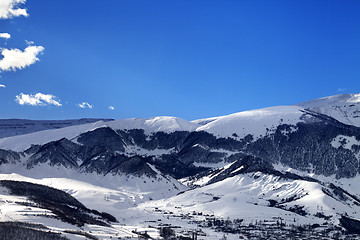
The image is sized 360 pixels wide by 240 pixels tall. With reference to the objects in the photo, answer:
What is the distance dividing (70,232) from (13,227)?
24918 millimetres

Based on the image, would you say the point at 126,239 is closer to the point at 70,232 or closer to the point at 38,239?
the point at 70,232

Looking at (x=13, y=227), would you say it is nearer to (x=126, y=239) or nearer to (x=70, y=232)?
(x=70, y=232)

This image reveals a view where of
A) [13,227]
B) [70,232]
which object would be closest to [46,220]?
[70,232]

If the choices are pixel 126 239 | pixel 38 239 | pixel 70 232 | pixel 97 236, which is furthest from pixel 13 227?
pixel 126 239

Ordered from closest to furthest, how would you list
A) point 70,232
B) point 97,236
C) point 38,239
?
point 38,239, point 70,232, point 97,236

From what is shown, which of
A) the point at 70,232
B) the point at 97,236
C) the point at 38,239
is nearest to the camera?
the point at 38,239

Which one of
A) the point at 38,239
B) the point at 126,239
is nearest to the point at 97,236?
the point at 126,239

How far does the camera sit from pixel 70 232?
180000mm

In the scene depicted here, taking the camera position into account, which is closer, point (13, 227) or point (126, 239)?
point (13, 227)

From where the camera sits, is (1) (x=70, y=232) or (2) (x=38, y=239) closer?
(2) (x=38, y=239)

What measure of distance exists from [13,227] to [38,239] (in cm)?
1264

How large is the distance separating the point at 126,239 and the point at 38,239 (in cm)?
5063

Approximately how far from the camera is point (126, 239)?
7830 inches

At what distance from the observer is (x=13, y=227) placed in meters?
163
